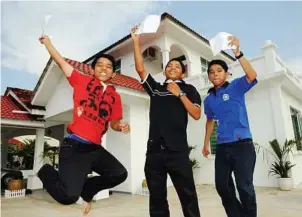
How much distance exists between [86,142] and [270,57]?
787 centimetres

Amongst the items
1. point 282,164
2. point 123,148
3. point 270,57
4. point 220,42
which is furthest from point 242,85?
point 123,148

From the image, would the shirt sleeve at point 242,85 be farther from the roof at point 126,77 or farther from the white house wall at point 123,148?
the white house wall at point 123,148

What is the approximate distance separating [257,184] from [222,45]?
7.15 meters

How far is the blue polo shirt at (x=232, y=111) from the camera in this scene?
291 cm

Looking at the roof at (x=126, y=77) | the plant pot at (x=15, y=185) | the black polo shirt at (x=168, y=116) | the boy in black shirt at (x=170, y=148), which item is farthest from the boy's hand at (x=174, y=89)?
the plant pot at (x=15, y=185)

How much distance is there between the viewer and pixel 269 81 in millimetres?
8406

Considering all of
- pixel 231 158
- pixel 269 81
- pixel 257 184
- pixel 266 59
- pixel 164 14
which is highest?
pixel 164 14

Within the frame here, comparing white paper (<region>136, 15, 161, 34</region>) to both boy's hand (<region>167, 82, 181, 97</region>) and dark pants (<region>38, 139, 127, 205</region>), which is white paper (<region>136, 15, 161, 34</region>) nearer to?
boy's hand (<region>167, 82, 181, 97</region>)

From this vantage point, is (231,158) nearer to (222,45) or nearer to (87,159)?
(222,45)

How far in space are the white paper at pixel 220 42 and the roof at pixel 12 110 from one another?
864cm

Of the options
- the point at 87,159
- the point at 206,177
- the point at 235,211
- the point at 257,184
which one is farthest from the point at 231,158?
the point at 206,177

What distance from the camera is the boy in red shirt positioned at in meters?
2.47

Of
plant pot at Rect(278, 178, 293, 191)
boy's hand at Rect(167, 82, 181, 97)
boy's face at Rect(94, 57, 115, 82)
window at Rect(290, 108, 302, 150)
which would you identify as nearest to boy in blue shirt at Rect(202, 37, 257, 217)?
boy's hand at Rect(167, 82, 181, 97)

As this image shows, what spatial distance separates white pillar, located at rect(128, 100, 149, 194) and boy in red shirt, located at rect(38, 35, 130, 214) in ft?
18.9
